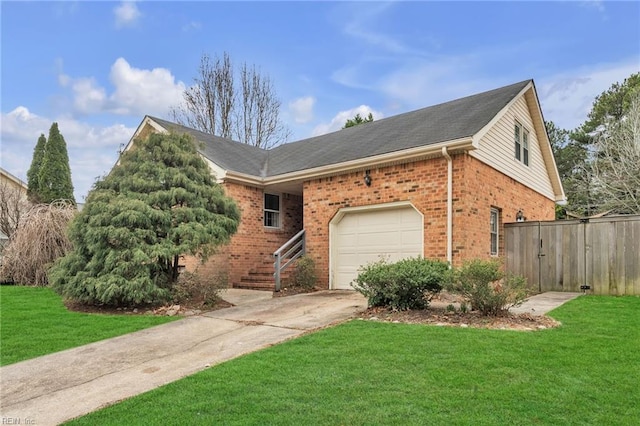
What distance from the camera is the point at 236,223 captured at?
992 cm

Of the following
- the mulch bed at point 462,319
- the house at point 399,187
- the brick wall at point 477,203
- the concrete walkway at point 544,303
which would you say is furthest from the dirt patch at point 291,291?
the concrete walkway at point 544,303

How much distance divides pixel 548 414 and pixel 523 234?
9239 mm

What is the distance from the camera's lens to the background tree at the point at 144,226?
8.46 metres

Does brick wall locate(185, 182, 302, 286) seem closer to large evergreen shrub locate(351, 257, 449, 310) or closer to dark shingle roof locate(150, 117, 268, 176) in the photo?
dark shingle roof locate(150, 117, 268, 176)

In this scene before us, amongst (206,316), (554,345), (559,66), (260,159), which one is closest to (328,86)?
(260,159)

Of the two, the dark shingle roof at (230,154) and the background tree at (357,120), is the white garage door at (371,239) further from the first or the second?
the background tree at (357,120)

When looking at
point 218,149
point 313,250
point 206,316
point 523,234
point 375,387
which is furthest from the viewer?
point 218,149

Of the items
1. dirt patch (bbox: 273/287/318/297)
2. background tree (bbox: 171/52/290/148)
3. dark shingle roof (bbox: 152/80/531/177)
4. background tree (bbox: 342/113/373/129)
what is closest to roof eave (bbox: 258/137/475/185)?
dark shingle roof (bbox: 152/80/531/177)

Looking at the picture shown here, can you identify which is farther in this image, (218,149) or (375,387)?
(218,149)

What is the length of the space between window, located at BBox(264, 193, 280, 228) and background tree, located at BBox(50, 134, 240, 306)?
4445mm

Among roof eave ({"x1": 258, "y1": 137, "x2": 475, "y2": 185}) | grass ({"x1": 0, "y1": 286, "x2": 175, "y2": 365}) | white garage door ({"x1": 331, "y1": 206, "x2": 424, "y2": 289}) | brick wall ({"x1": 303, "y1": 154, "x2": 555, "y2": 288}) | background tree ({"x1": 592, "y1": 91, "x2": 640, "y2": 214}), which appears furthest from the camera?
background tree ({"x1": 592, "y1": 91, "x2": 640, "y2": 214})

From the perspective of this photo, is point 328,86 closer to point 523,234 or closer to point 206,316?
point 523,234

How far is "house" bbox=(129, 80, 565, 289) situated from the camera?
9969 mm

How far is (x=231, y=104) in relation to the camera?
3020 centimetres
